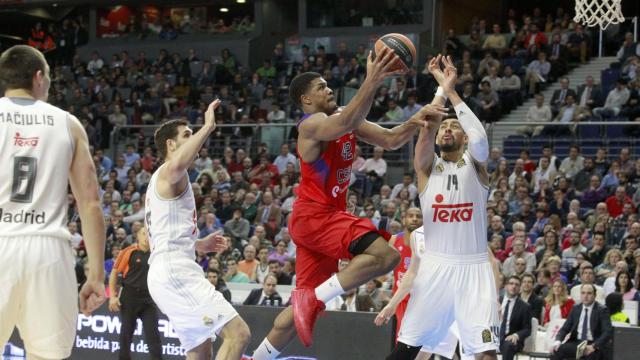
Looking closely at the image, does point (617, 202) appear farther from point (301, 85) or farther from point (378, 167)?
point (301, 85)

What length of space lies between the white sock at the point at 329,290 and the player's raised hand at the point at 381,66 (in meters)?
1.50

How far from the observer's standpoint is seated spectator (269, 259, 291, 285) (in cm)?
1459

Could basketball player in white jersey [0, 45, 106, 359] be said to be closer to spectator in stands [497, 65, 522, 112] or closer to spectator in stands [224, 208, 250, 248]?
spectator in stands [224, 208, 250, 248]

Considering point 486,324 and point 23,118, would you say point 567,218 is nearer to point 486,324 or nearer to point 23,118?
point 486,324

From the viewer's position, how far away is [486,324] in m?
7.01

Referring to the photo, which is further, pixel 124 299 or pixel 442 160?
pixel 124 299

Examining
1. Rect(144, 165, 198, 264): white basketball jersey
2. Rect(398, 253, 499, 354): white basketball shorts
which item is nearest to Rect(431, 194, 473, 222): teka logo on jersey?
Rect(398, 253, 499, 354): white basketball shorts

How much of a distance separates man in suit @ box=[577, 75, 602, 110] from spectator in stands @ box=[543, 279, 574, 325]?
22.9 feet

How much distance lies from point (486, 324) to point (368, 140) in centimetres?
174

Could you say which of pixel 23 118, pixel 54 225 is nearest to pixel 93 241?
pixel 54 225

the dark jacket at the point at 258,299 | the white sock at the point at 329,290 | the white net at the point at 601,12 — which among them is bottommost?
the dark jacket at the point at 258,299

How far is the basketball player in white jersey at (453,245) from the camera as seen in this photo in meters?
7.09

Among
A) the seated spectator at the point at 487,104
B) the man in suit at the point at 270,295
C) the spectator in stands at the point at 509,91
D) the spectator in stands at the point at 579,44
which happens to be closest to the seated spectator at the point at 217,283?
the man in suit at the point at 270,295

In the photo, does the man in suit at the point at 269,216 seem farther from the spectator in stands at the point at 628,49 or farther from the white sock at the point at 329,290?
the white sock at the point at 329,290
